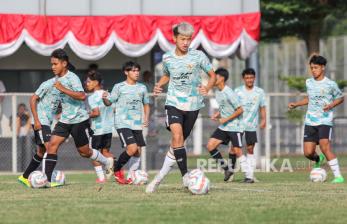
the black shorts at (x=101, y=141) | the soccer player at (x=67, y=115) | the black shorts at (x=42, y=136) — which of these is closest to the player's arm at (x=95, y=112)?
the black shorts at (x=101, y=141)

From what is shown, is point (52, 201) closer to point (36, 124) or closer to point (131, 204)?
point (131, 204)

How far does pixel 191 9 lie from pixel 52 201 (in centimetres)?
1529

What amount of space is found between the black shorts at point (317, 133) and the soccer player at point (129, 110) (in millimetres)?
2810

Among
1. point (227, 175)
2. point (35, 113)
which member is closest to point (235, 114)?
point (227, 175)

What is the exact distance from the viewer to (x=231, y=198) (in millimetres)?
13086

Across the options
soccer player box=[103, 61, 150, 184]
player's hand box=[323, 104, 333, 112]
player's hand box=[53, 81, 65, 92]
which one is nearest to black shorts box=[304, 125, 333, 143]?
player's hand box=[323, 104, 333, 112]

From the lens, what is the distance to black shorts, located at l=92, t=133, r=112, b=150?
19861mm

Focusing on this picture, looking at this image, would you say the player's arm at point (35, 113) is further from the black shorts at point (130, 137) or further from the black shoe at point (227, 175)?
the black shoe at point (227, 175)

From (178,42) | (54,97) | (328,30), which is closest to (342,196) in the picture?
(178,42)

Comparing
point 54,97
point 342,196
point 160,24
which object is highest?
point 160,24

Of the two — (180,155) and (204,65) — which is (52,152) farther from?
(204,65)

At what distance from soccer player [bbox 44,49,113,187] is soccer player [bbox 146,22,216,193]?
178 cm

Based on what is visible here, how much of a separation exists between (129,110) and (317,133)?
328 centimetres

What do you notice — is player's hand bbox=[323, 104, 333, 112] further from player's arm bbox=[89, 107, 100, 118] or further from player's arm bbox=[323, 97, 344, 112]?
player's arm bbox=[89, 107, 100, 118]
